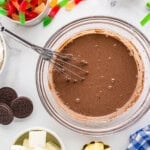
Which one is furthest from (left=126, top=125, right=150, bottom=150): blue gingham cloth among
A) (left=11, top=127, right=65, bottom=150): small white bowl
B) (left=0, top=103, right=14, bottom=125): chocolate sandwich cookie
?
(left=0, top=103, right=14, bottom=125): chocolate sandwich cookie

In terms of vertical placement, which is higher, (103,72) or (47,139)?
(103,72)

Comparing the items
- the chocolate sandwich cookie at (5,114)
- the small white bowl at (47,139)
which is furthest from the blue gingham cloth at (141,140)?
the chocolate sandwich cookie at (5,114)

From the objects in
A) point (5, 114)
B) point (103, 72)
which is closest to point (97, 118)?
point (103, 72)

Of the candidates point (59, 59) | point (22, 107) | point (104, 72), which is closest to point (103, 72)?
point (104, 72)

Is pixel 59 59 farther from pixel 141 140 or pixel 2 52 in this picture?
pixel 141 140

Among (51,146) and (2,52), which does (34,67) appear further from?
(51,146)

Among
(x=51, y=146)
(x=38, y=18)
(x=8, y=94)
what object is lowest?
(x=51, y=146)

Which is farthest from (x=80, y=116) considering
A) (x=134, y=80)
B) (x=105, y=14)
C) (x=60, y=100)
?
(x=105, y=14)
